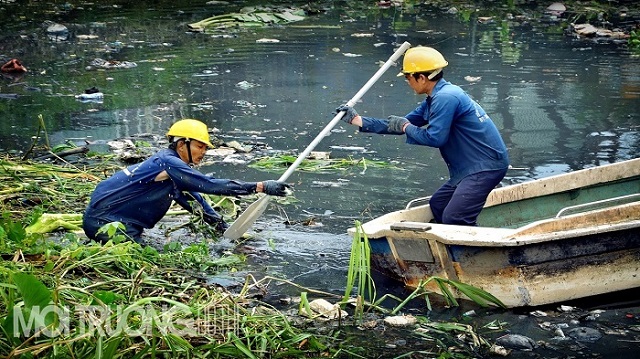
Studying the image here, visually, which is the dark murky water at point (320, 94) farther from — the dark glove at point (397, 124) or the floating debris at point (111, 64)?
the dark glove at point (397, 124)

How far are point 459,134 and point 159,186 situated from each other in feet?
6.83

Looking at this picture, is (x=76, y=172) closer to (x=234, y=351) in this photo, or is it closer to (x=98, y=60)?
(x=234, y=351)

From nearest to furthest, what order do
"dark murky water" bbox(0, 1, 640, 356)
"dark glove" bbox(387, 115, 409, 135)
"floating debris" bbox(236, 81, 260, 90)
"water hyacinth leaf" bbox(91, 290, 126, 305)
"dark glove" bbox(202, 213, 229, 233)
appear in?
"water hyacinth leaf" bbox(91, 290, 126, 305), "dark glove" bbox(387, 115, 409, 135), "dark glove" bbox(202, 213, 229, 233), "dark murky water" bbox(0, 1, 640, 356), "floating debris" bbox(236, 81, 260, 90)

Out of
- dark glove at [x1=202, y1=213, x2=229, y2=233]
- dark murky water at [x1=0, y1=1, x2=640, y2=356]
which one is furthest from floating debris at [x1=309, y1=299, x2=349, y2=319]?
dark glove at [x1=202, y1=213, x2=229, y2=233]

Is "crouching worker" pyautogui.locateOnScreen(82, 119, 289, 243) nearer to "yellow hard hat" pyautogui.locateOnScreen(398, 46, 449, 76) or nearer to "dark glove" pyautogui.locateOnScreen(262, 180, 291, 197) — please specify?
"dark glove" pyautogui.locateOnScreen(262, 180, 291, 197)

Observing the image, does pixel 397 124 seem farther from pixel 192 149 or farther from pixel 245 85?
pixel 245 85

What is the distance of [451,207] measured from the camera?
20.0 ft

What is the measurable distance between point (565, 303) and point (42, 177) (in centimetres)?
439

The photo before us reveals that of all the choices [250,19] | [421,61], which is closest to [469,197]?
[421,61]

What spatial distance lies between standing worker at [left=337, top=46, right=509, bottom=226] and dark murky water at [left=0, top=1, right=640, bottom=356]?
897 mm

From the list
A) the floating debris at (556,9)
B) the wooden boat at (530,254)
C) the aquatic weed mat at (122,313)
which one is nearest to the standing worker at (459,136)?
the wooden boat at (530,254)

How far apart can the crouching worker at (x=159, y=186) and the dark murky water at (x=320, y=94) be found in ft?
2.52

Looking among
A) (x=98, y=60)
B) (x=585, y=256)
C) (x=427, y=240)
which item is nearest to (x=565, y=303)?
(x=585, y=256)

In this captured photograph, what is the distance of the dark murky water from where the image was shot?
7910mm
